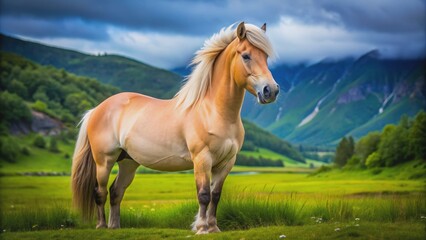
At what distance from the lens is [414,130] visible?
86250 millimetres

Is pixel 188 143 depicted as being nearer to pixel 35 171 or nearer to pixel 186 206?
pixel 186 206

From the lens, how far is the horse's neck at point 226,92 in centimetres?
1063

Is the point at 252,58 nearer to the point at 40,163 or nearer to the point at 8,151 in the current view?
the point at 8,151

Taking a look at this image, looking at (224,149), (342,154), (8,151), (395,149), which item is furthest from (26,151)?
(224,149)

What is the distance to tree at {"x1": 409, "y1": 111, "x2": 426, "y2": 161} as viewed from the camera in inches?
3209

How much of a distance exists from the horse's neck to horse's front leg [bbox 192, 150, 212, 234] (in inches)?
37.8

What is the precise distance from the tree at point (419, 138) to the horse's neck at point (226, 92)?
76.4m

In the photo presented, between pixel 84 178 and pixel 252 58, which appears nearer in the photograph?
pixel 252 58

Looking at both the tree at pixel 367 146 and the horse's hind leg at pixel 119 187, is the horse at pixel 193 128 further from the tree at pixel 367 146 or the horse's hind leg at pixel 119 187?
the tree at pixel 367 146

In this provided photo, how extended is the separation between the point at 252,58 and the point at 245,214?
149 inches

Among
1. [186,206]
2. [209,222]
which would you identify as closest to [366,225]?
[209,222]

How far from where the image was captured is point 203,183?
10391mm

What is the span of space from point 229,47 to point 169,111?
6.42 feet

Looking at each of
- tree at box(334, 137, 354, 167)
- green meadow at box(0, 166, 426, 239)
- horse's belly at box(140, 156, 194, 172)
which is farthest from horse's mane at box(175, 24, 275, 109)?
tree at box(334, 137, 354, 167)
